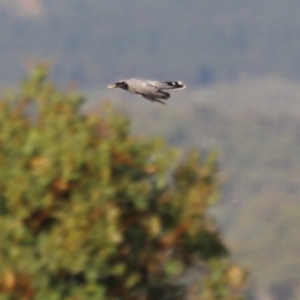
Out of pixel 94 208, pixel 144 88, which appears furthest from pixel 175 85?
pixel 94 208

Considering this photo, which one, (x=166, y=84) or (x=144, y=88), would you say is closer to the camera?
(x=144, y=88)

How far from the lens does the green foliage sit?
9.05 m

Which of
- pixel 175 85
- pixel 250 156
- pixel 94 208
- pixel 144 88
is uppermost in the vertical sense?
pixel 250 156

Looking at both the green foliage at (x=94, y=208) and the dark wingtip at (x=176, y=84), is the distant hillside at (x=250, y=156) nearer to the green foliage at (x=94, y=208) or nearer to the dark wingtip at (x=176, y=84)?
the green foliage at (x=94, y=208)

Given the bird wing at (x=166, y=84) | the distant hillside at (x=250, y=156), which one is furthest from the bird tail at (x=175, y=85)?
the distant hillside at (x=250, y=156)

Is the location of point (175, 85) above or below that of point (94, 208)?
below

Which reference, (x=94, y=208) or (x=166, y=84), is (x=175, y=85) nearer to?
(x=166, y=84)

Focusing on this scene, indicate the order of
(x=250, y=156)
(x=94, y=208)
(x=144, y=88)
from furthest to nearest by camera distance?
1. (x=250, y=156)
2. (x=94, y=208)
3. (x=144, y=88)

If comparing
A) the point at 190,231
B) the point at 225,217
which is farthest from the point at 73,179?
the point at 225,217

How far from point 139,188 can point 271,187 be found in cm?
16766

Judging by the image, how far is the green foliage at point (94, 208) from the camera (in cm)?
905

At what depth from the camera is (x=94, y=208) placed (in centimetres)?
911

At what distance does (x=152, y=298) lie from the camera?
9570 millimetres

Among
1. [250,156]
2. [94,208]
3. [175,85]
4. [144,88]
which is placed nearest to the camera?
[144,88]
